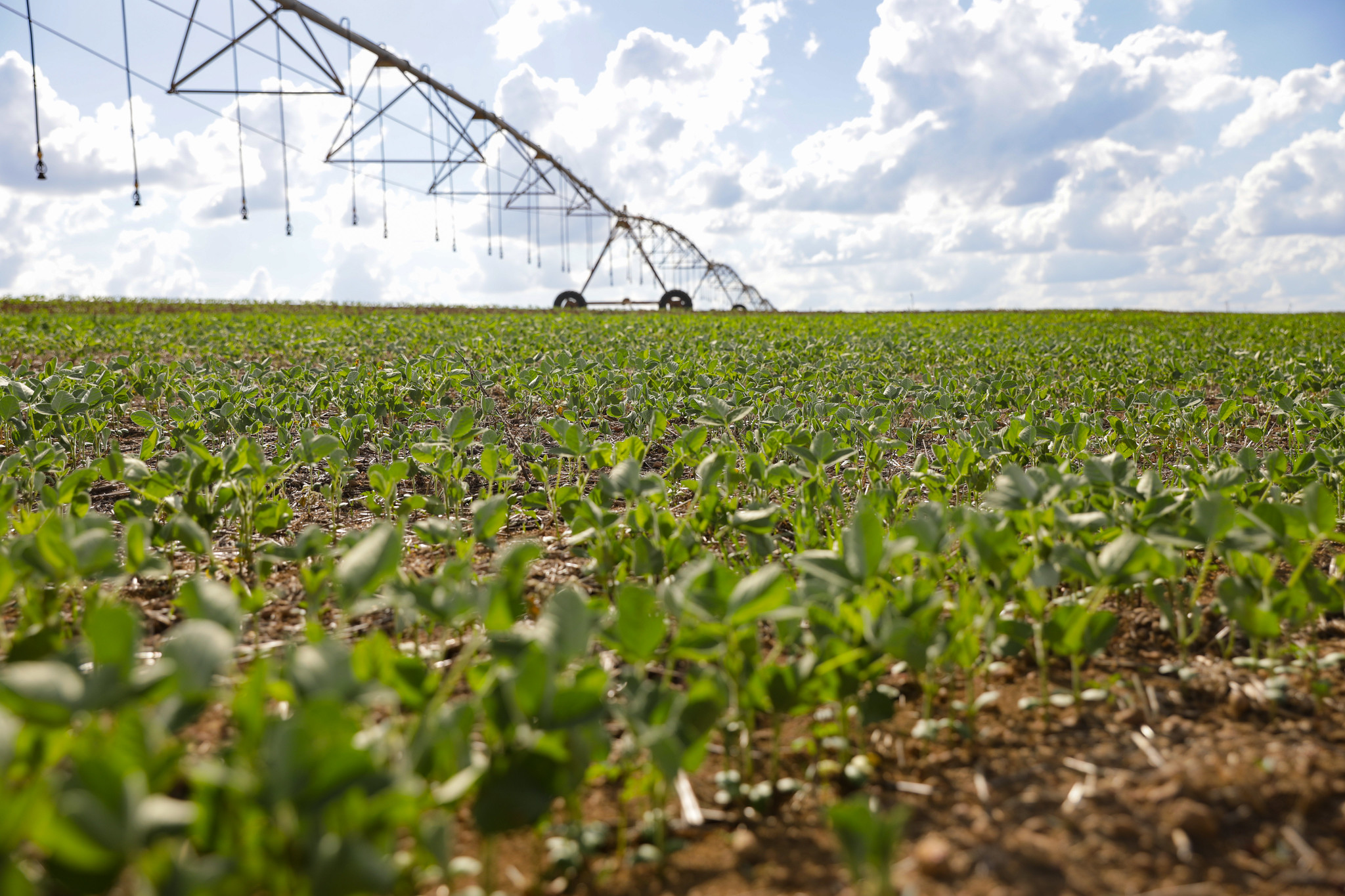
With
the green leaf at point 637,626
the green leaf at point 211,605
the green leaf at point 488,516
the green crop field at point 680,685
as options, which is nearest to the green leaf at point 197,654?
the green crop field at point 680,685

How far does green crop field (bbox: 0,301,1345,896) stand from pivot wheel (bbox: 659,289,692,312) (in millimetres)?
29141

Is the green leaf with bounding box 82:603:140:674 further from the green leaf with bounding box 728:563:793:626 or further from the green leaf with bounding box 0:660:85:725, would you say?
the green leaf with bounding box 728:563:793:626

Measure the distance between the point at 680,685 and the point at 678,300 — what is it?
31152 mm

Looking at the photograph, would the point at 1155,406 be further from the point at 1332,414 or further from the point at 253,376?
the point at 253,376

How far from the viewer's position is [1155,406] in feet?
16.9

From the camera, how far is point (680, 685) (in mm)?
2078

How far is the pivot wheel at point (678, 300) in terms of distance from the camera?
1260 inches

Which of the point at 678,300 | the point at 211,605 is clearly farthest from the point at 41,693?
the point at 678,300

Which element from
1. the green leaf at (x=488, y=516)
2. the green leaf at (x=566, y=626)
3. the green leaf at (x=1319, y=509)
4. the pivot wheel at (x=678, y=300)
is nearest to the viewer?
the green leaf at (x=566, y=626)

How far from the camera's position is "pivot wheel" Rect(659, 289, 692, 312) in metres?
32.0

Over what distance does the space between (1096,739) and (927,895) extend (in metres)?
0.70

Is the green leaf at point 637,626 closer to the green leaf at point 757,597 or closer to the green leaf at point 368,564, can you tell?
the green leaf at point 757,597

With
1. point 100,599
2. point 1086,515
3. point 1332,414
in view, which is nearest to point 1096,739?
point 1086,515

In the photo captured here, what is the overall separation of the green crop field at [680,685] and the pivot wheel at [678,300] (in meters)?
29.1
